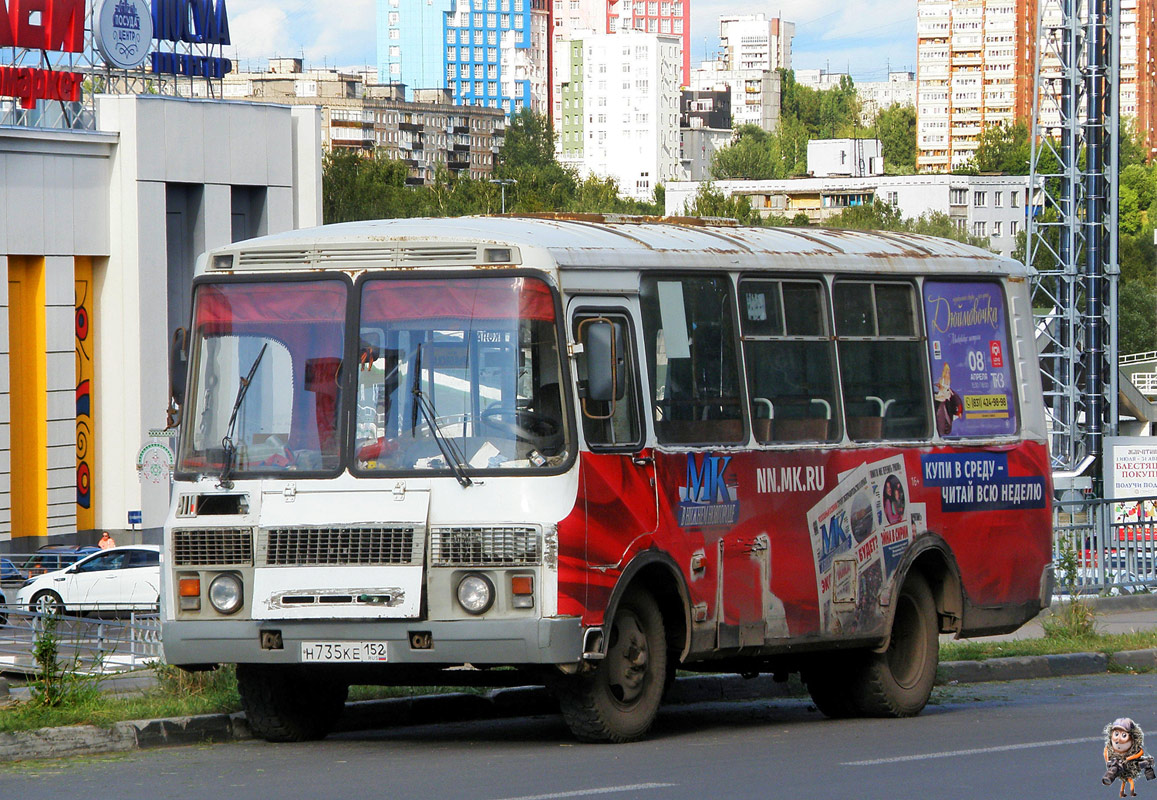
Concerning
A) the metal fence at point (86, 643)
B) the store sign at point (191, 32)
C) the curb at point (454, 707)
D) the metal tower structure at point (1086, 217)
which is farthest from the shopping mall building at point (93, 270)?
the curb at point (454, 707)

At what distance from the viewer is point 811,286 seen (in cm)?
1233

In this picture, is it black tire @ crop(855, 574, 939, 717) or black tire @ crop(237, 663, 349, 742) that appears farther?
black tire @ crop(855, 574, 939, 717)

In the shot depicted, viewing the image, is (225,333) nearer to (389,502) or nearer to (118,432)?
(389,502)

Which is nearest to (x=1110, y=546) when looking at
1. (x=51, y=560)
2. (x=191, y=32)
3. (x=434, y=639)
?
(x=434, y=639)

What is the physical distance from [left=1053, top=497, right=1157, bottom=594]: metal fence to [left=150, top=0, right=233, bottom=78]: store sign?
75.5 feet

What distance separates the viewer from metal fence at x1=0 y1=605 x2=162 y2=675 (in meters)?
11.9

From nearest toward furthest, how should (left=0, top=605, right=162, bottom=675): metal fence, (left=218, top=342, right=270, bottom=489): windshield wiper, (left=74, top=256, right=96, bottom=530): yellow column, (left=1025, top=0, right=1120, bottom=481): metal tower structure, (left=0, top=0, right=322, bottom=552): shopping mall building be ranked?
(left=218, top=342, right=270, bottom=489): windshield wiper
(left=0, top=605, right=162, bottom=675): metal fence
(left=1025, top=0, right=1120, bottom=481): metal tower structure
(left=0, top=0, right=322, bottom=552): shopping mall building
(left=74, top=256, right=96, bottom=530): yellow column

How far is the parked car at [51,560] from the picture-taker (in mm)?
32906

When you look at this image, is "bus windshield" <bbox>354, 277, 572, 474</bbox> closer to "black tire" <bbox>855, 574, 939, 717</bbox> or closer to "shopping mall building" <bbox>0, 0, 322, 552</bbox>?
"black tire" <bbox>855, 574, 939, 717</bbox>

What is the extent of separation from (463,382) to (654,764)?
7.11ft

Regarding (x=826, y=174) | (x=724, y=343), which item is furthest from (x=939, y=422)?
(x=826, y=174)

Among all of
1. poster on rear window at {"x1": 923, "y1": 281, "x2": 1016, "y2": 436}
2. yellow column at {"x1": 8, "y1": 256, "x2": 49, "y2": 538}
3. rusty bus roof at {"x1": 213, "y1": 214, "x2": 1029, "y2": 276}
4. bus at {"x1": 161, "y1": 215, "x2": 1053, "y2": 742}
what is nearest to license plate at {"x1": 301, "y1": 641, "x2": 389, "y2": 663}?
bus at {"x1": 161, "y1": 215, "x2": 1053, "y2": 742}

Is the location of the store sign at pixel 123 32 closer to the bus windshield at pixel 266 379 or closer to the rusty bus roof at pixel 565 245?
the rusty bus roof at pixel 565 245

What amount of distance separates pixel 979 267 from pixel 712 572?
12.5ft
